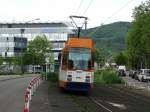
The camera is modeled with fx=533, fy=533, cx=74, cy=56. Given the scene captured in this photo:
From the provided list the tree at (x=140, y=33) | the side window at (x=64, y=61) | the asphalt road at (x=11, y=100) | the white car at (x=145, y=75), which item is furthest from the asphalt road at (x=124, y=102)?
the white car at (x=145, y=75)

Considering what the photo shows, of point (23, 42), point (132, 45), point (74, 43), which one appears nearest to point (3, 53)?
point (23, 42)

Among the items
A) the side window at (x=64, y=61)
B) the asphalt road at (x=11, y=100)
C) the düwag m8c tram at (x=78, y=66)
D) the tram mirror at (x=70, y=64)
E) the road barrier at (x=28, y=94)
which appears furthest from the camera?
the side window at (x=64, y=61)

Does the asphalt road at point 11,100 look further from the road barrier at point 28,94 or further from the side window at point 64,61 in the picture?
the side window at point 64,61

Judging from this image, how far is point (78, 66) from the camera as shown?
119 ft

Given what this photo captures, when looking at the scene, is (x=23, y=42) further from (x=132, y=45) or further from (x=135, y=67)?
(x=132, y=45)

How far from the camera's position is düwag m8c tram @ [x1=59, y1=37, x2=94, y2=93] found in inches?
1409

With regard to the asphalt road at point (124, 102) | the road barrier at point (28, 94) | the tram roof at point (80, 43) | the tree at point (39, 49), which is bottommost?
the asphalt road at point (124, 102)

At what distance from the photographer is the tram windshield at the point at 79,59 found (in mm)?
36156

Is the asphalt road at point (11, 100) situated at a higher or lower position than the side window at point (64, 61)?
lower

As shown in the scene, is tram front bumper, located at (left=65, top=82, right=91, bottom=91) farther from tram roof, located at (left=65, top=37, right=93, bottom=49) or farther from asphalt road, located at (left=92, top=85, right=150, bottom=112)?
tram roof, located at (left=65, top=37, right=93, bottom=49)

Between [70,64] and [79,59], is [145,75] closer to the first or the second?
[79,59]

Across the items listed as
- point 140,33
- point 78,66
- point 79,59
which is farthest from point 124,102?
point 140,33

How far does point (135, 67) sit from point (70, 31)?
2304 inches

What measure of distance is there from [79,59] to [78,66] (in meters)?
0.50
